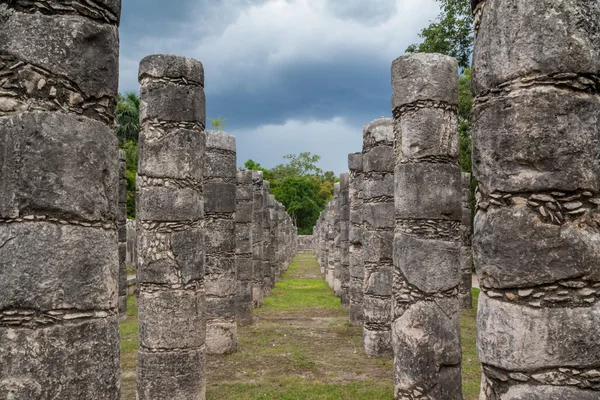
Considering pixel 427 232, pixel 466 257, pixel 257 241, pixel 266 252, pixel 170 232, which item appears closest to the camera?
pixel 427 232

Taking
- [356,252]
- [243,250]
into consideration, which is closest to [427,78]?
[356,252]

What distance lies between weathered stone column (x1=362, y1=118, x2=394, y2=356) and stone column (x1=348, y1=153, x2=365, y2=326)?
230 centimetres

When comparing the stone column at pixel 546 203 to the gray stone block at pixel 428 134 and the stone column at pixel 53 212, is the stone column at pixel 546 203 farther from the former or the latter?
the gray stone block at pixel 428 134

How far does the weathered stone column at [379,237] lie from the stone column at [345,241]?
571 cm

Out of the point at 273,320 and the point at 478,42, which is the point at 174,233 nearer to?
the point at 478,42

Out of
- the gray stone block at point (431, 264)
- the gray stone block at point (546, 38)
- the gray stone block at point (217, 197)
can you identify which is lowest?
the gray stone block at point (431, 264)

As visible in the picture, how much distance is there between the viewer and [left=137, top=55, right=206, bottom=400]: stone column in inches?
287

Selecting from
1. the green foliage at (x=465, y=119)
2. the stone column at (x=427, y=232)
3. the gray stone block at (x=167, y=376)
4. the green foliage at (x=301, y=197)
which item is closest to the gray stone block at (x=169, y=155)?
the gray stone block at (x=167, y=376)

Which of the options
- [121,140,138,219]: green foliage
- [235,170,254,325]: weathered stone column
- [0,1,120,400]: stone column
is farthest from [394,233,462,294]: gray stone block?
[121,140,138,219]: green foliage

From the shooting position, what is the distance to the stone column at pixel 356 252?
1326 centimetres

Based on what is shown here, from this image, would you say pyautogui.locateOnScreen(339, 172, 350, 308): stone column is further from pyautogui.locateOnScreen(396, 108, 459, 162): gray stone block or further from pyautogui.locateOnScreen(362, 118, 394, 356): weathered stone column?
pyautogui.locateOnScreen(396, 108, 459, 162): gray stone block

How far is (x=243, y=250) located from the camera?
46.1ft

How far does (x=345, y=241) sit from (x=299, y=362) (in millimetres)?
7600

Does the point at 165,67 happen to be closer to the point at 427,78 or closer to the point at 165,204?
the point at 165,204
